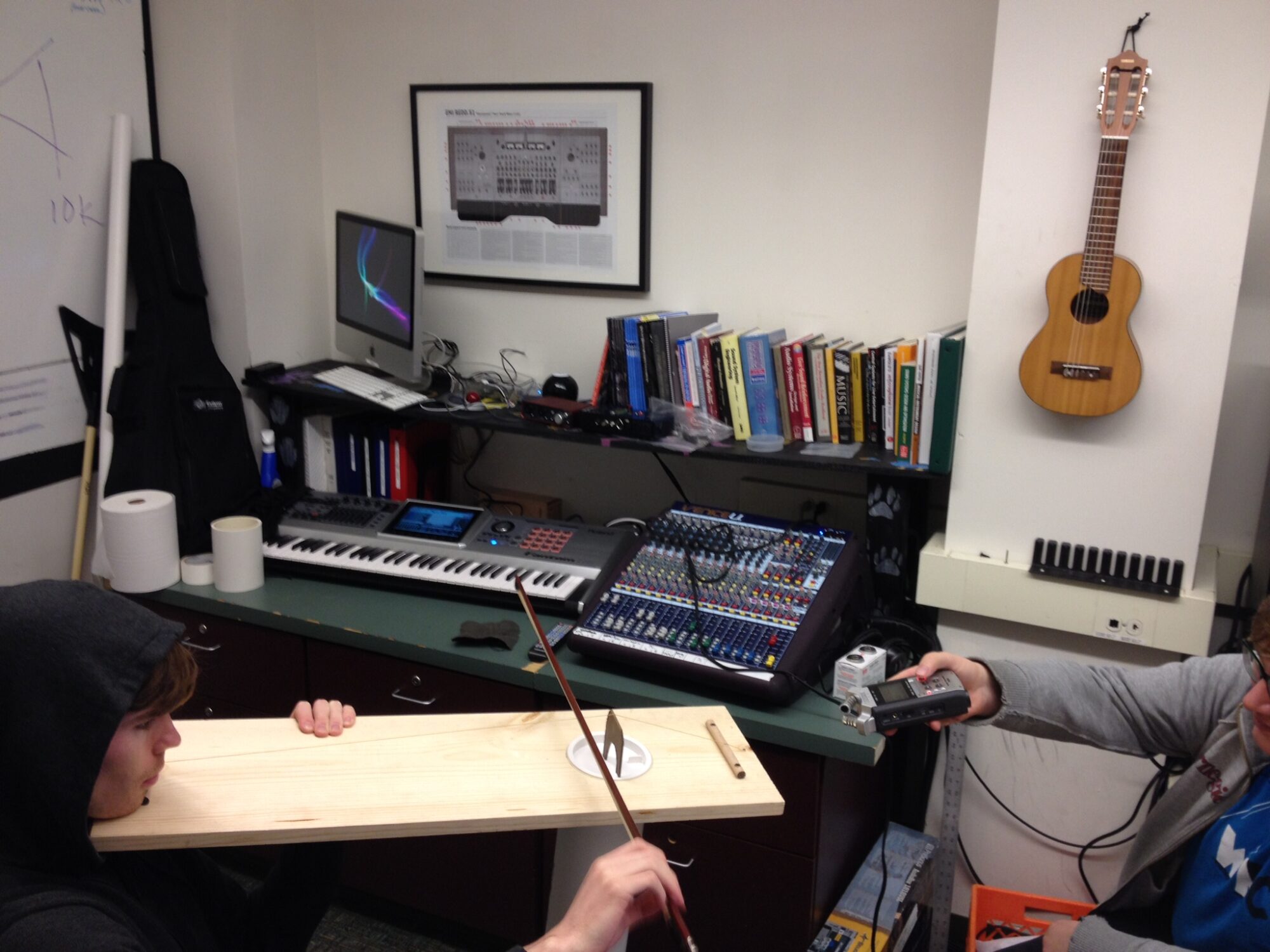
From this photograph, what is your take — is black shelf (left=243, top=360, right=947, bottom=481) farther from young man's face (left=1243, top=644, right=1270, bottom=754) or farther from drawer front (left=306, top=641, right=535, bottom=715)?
young man's face (left=1243, top=644, right=1270, bottom=754)

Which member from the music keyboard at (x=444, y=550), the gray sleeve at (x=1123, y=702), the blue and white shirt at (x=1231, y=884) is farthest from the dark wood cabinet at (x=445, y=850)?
the blue and white shirt at (x=1231, y=884)

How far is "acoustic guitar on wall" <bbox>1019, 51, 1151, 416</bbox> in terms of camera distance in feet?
5.82

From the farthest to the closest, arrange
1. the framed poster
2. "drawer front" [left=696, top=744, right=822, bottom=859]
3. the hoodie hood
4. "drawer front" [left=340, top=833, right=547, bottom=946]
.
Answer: the framed poster, "drawer front" [left=340, top=833, right=547, bottom=946], "drawer front" [left=696, top=744, right=822, bottom=859], the hoodie hood

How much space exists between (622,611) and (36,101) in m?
1.82

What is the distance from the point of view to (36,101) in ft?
7.80

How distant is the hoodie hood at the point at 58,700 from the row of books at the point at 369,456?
66.5 inches

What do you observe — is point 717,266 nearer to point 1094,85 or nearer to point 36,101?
point 1094,85

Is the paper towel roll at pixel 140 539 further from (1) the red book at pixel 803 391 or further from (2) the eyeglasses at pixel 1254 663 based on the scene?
(2) the eyeglasses at pixel 1254 663

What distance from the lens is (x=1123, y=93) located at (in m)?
1.76

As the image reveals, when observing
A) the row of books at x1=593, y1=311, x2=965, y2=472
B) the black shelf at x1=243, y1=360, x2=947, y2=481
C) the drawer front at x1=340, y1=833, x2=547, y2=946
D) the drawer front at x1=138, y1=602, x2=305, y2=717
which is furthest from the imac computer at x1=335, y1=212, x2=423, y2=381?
the drawer front at x1=340, y1=833, x2=547, y2=946

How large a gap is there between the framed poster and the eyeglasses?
1.66 metres

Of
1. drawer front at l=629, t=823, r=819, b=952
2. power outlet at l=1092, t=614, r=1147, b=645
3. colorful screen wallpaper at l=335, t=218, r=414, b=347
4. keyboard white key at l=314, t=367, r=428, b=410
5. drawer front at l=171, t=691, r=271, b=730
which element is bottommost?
drawer front at l=629, t=823, r=819, b=952

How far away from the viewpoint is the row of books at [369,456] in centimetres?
274

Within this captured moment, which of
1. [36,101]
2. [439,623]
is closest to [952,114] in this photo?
[439,623]
